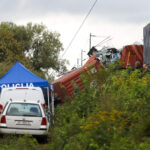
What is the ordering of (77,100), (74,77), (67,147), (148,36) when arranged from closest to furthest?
1. (67,147)
2. (77,100)
3. (148,36)
4. (74,77)

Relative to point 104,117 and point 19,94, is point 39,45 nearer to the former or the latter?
point 19,94

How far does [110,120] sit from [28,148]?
1848mm

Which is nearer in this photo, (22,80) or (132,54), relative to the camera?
(22,80)

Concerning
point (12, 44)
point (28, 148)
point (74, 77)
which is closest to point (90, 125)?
point (28, 148)

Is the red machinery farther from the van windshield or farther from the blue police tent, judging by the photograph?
the van windshield

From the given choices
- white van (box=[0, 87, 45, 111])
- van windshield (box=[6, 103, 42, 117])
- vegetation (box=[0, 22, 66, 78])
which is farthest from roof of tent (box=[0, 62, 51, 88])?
vegetation (box=[0, 22, 66, 78])

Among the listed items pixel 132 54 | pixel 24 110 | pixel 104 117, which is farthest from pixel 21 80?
pixel 104 117

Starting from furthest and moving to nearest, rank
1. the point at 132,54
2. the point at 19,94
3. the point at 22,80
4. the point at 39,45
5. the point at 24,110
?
the point at 39,45
the point at 132,54
the point at 22,80
the point at 19,94
the point at 24,110

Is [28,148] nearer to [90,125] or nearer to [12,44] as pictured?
[90,125]

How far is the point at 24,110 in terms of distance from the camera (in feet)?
48.5

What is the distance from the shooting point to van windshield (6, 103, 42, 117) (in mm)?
14617

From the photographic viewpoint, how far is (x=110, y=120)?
369 inches

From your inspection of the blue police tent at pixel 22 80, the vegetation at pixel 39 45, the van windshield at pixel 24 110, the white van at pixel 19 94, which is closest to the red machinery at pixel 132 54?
the blue police tent at pixel 22 80

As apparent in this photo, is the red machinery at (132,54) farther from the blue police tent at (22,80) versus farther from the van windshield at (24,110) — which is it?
the van windshield at (24,110)
